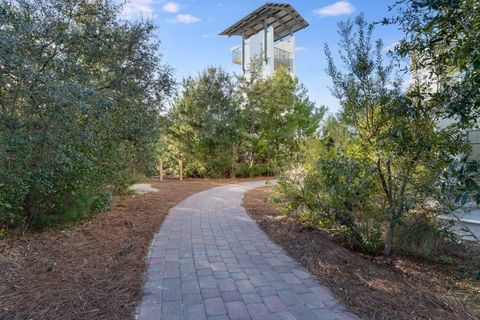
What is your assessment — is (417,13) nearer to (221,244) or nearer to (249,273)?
(249,273)

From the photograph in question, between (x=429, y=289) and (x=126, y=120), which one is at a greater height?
(x=126, y=120)

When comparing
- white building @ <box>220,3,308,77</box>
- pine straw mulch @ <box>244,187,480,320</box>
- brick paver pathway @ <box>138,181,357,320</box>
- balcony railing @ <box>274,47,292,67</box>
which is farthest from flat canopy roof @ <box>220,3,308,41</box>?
pine straw mulch @ <box>244,187,480,320</box>

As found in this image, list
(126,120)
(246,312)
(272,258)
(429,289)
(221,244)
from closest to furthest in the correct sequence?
(246,312)
(429,289)
(272,258)
(221,244)
(126,120)

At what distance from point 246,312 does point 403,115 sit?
2588 mm

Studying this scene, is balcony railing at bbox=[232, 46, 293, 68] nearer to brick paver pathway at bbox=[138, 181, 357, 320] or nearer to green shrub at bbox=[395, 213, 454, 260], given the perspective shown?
brick paver pathway at bbox=[138, 181, 357, 320]

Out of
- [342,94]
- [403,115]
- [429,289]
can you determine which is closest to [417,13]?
[403,115]

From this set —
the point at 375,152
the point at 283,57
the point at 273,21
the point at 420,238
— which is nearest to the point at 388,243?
the point at 420,238

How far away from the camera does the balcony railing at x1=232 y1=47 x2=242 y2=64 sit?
2097cm

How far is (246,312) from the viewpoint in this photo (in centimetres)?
240

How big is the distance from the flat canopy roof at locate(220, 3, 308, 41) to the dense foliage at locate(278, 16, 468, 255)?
15.7 m

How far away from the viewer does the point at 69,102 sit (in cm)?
296

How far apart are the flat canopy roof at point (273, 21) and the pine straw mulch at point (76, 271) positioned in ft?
55.8

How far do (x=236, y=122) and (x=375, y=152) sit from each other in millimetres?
11013

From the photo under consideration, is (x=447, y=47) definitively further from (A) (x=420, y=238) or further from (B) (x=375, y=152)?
(A) (x=420, y=238)
